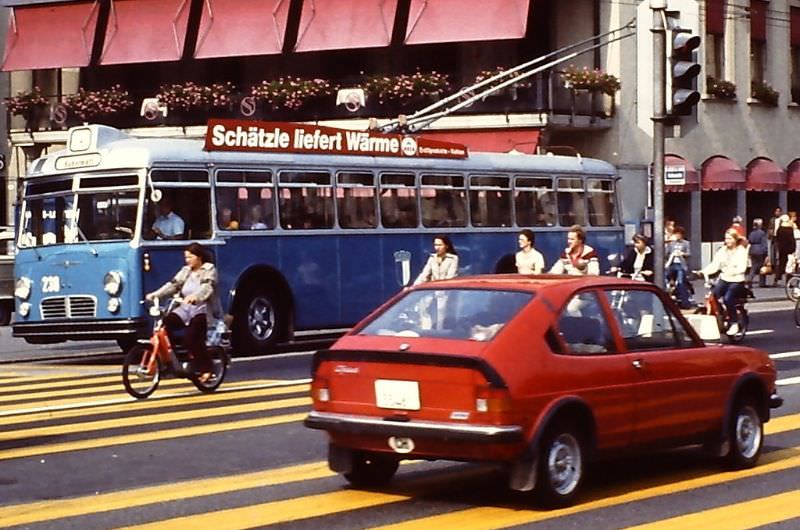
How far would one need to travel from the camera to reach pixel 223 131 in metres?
25.0

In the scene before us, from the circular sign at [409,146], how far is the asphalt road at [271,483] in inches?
431

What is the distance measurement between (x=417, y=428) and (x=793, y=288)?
27.4 m

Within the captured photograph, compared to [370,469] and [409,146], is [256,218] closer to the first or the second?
[409,146]

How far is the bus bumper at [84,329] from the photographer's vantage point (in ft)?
77.2

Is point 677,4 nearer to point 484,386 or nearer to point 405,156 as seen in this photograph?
point 484,386

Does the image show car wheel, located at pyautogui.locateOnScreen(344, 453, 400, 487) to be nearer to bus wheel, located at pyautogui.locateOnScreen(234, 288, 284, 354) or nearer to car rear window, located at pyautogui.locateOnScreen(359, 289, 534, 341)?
car rear window, located at pyautogui.locateOnScreen(359, 289, 534, 341)

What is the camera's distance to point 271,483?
11953 millimetres

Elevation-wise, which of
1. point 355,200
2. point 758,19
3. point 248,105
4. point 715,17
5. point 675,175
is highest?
point 758,19

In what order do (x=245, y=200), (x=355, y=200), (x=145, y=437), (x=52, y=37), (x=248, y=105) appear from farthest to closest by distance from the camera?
(x=52, y=37) → (x=248, y=105) → (x=355, y=200) → (x=245, y=200) → (x=145, y=437)

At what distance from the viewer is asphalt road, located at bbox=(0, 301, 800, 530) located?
10.4m

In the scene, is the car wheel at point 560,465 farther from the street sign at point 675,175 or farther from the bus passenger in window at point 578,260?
the street sign at point 675,175

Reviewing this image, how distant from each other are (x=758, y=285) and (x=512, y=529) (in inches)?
1466

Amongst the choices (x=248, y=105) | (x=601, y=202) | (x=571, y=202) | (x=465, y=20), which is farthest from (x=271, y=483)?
(x=248, y=105)

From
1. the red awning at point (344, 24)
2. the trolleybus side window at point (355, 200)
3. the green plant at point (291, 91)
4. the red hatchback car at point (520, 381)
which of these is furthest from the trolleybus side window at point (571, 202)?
the red hatchback car at point (520, 381)
